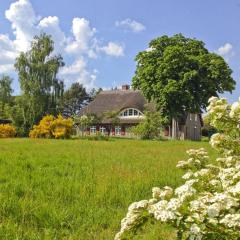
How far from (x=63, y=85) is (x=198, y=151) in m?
61.7

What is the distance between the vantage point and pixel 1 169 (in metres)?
12.8

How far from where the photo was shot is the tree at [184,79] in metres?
53.6

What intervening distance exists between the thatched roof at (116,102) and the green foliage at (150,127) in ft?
47.4

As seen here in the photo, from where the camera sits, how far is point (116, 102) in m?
78.6

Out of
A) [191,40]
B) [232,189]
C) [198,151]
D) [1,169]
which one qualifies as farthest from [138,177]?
[191,40]

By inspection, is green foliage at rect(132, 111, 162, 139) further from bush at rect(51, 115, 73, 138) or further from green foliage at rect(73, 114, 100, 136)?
bush at rect(51, 115, 73, 138)

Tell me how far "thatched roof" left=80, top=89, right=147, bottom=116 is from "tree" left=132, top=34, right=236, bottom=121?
1573cm

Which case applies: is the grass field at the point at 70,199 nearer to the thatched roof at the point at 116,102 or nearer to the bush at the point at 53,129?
the bush at the point at 53,129

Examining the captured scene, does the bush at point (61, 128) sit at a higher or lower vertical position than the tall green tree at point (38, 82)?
lower

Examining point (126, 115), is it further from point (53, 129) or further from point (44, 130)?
point (44, 130)

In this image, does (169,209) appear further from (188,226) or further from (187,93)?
(187,93)

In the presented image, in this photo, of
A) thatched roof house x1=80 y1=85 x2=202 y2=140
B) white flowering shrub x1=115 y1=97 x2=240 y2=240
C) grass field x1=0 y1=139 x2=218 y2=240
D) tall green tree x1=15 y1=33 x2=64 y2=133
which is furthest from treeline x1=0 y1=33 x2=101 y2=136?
white flowering shrub x1=115 y1=97 x2=240 y2=240

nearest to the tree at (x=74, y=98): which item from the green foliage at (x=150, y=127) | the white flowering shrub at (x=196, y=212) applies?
the green foliage at (x=150, y=127)

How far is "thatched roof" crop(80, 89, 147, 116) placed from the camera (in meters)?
74.0
